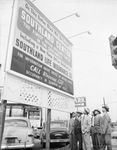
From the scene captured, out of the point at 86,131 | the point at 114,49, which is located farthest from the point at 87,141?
the point at 114,49

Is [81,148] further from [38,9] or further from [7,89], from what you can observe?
[38,9]

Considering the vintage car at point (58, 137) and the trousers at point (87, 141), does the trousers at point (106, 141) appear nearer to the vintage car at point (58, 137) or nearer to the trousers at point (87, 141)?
the trousers at point (87, 141)

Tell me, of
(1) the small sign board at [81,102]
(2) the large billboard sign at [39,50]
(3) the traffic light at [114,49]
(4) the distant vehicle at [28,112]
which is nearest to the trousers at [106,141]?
(2) the large billboard sign at [39,50]

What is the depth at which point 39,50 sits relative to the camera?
3.59 m

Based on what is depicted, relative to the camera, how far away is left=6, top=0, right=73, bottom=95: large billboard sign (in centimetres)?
304

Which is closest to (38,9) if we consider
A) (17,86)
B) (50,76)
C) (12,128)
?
(50,76)

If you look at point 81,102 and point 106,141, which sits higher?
point 81,102

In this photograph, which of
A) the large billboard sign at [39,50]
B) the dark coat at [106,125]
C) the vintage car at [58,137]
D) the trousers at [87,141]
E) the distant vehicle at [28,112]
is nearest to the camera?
the large billboard sign at [39,50]

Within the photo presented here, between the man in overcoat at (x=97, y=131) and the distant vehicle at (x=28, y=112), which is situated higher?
the distant vehicle at (x=28, y=112)

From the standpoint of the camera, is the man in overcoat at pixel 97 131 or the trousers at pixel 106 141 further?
the man in overcoat at pixel 97 131

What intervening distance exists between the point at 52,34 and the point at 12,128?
3873 mm

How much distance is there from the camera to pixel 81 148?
22.0 feet

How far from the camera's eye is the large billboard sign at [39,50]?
3.04 m

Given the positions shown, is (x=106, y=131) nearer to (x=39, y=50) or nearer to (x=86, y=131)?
(x=86, y=131)
